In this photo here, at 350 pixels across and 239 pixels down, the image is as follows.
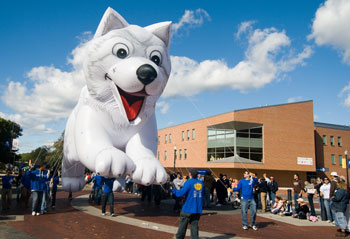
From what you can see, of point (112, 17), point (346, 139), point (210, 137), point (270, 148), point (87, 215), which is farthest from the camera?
point (346, 139)

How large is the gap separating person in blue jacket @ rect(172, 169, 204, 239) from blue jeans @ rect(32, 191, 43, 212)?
5.07 m

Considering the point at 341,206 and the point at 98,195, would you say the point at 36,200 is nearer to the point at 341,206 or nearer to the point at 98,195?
the point at 98,195

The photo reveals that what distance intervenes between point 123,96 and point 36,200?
13.6 ft

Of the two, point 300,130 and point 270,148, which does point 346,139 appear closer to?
point 300,130

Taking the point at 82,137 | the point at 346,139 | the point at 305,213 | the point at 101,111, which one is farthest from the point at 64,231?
the point at 346,139

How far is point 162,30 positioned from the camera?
7578mm

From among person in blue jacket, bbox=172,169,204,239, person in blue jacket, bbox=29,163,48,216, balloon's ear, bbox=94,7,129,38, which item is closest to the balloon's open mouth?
balloon's ear, bbox=94,7,129,38

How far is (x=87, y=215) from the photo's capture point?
345 inches

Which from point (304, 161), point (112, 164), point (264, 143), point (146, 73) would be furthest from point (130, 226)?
point (304, 161)

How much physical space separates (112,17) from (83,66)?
1354 millimetres

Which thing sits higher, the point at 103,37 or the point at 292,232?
the point at 103,37

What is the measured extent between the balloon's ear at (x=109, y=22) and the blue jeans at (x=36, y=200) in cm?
479

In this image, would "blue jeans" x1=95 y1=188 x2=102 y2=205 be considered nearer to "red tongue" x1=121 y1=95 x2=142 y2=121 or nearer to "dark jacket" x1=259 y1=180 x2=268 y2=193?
"red tongue" x1=121 y1=95 x2=142 y2=121

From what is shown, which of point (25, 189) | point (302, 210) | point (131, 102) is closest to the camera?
point (131, 102)
